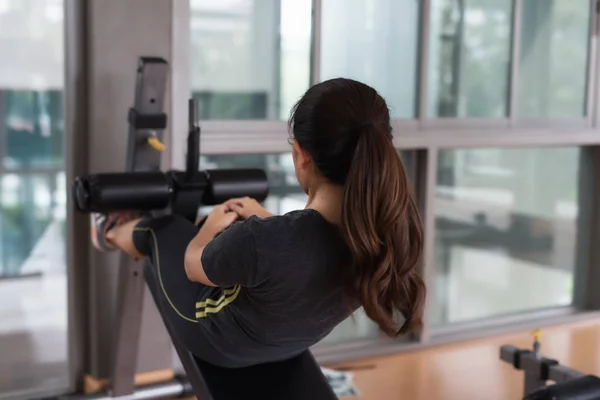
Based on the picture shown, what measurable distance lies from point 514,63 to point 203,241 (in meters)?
1.94

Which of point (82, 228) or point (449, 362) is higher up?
point (82, 228)

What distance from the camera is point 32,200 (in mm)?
2426

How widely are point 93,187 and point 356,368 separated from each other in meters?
1.35

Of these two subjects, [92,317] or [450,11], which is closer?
[92,317]

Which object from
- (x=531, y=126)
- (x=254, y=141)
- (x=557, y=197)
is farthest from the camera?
(x=557, y=197)

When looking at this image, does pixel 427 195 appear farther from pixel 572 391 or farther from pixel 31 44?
pixel 572 391

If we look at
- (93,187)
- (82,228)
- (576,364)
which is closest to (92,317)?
(82,228)

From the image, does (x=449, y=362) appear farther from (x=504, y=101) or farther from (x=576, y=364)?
(x=504, y=101)

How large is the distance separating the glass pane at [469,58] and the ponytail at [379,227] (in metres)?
1.65

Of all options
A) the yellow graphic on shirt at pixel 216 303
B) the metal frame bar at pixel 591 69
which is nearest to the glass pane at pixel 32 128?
the yellow graphic on shirt at pixel 216 303

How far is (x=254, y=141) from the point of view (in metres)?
2.59

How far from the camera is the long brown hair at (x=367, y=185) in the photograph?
1354 millimetres

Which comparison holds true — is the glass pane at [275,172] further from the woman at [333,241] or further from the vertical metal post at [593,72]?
the vertical metal post at [593,72]

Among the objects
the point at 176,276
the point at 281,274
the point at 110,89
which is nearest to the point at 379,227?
the point at 281,274
